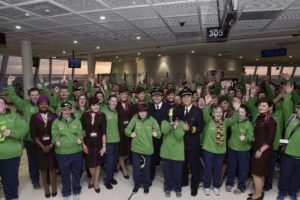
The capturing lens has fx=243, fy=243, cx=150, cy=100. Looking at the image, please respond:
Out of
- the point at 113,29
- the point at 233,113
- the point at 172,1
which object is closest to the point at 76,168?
the point at 233,113

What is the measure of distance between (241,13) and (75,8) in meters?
3.64

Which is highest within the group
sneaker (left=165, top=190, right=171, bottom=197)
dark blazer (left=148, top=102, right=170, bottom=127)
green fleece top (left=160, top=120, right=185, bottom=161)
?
dark blazer (left=148, top=102, right=170, bottom=127)

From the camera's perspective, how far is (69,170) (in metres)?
3.55

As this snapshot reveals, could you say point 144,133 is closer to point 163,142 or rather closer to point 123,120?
point 163,142

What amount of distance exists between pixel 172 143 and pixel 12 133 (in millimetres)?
2205

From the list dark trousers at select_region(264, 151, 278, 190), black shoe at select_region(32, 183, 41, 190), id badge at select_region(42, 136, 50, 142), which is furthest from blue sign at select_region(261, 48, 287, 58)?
black shoe at select_region(32, 183, 41, 190)

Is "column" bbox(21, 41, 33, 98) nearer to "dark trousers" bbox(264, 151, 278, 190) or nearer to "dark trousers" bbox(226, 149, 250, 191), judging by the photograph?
"dark trousers" bbox(226, 149, 250, 191)

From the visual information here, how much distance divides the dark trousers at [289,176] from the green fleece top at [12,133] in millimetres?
3683

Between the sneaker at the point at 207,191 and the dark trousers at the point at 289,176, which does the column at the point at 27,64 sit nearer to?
the sneaker at the point at 207,191

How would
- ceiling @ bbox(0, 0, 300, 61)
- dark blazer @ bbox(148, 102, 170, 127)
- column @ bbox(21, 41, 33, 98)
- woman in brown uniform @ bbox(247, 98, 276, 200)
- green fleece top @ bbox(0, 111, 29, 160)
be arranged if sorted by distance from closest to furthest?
green fleece top @ bbox(0, 111, 29, 160), woman in brown uniform @ bbox(247, 98, 276, 200), dark blazer @ bbox(148, 102, 170, 127), ceiling @ bbox(0, 0, 300, 61), column @ bbox(21, 41, 33, 98)

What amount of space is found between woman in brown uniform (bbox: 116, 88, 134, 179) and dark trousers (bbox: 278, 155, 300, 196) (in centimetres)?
248

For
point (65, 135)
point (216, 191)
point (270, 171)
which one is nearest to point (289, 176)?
point (270, 171)

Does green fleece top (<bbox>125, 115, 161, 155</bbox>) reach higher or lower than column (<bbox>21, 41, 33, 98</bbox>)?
lower

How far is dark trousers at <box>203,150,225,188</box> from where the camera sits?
3726 mm
